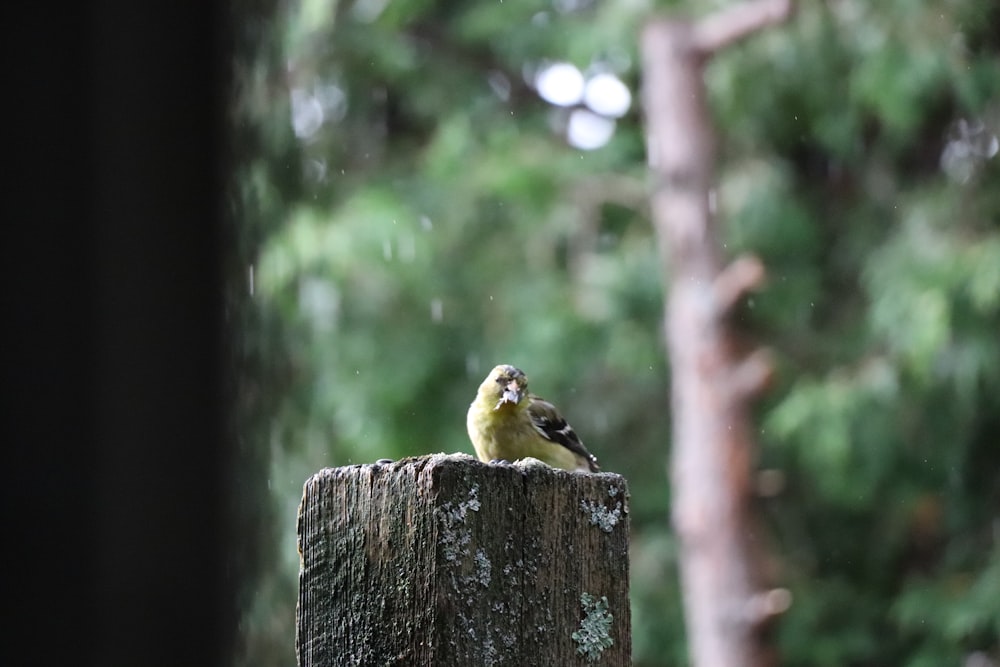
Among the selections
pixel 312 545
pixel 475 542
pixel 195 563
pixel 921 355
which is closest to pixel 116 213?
pixel 195 563

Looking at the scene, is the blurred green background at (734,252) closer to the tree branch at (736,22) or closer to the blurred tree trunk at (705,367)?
the tree branch at (736,22)

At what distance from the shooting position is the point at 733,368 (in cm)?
907

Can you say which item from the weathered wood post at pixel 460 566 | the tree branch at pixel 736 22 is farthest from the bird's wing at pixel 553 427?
the tree branch at pixel 736 22

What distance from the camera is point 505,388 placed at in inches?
138

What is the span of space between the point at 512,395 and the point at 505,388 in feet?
0.39

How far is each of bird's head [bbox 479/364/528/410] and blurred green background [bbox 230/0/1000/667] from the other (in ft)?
14.9

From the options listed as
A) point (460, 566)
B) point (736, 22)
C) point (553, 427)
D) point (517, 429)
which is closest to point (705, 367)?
point (736, 22)

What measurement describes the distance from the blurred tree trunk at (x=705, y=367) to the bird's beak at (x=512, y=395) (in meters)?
5.49

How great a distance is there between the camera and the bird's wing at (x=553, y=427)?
349 centimetres

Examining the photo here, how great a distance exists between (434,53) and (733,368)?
4238 mm

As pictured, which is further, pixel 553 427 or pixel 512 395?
pixel 553 427

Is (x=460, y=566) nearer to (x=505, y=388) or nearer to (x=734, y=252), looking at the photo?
(x=505, y=388)

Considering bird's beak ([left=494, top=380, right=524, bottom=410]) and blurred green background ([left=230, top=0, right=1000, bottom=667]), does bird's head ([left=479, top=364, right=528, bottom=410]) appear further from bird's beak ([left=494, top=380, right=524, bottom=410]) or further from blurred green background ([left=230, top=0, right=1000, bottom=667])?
blurred green background ([left=230, top=0, right=1000, bottom=667])

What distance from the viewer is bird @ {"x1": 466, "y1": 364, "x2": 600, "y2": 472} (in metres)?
3.37
